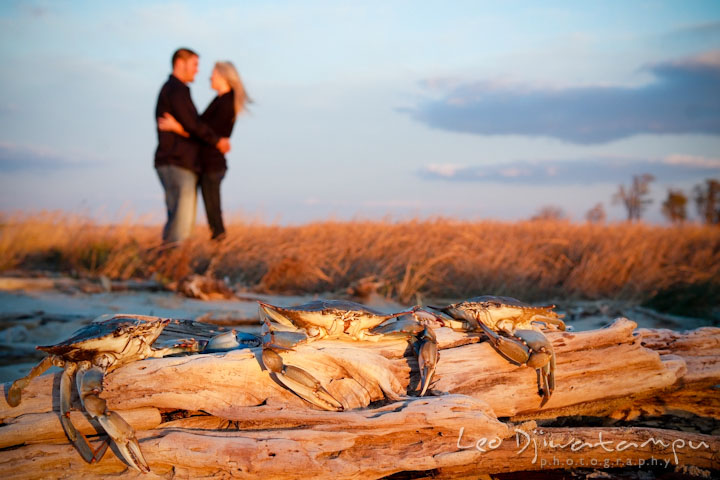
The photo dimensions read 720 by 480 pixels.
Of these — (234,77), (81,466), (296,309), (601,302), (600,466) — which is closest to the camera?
(81,466)

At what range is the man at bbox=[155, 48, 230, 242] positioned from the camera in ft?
26.5

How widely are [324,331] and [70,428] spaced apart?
1.34 metres

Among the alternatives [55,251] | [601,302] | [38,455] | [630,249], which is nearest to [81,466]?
[38,455]

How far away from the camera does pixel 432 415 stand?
269 cm

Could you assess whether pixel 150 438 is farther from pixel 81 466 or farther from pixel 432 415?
pixel 432 415

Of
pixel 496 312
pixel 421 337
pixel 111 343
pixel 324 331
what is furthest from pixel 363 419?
pixel 111 343

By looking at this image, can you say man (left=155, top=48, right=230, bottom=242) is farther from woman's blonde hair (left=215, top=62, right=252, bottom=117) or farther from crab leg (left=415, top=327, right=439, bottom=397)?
crab leg (left=415, top=327, right=439, bottom=397)

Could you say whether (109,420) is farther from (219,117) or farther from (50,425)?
(219,117)

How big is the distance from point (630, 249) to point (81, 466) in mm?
9351

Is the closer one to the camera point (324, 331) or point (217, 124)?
point (324, 331)

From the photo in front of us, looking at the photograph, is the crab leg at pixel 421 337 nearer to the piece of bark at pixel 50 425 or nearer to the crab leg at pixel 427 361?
the crab leg at pixel 427 361

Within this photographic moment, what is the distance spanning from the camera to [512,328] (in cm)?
326

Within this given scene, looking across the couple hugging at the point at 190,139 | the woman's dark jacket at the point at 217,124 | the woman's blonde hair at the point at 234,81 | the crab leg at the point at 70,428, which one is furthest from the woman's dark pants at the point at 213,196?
the crab leg at the point at 70,428

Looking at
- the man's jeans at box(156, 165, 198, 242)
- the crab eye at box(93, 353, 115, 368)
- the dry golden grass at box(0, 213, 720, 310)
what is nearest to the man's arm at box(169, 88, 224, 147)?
the man's jeans at box(156, 165, 198, 242)
